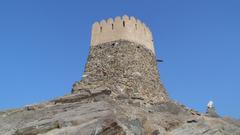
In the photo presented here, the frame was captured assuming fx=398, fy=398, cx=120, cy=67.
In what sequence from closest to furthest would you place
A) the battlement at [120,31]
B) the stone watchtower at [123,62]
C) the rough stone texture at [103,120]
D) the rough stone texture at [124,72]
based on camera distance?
the rough stone texture at [103,120] → the rough stone texture at [124,72] → the stone watchtower at [123,62] → the battlement at [120,31]

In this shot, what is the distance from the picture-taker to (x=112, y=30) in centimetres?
2666

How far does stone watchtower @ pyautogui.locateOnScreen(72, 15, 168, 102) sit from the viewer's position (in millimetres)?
23969

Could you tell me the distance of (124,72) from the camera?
24.4m

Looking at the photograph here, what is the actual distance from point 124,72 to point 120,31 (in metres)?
3.34

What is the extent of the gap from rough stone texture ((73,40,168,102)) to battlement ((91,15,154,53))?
0.44m

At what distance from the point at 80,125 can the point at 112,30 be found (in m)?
12.0

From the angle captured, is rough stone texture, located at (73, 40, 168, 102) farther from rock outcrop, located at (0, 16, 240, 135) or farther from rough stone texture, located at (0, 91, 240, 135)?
rough stone texture, located at (0, 91, 240, 135)

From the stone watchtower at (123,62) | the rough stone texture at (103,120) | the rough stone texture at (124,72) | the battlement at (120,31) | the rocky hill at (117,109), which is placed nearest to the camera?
the rough stone texture at (103,120)

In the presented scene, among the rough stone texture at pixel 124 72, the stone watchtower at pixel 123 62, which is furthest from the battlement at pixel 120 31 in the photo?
the rough stone texture at pixel 124 72

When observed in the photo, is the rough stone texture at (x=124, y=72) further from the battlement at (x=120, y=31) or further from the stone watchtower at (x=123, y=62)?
the battlement at (x=120, y=31)

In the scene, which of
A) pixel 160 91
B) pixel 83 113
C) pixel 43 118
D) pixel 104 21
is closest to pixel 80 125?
pixel 83 113

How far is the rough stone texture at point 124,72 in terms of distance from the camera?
2384 cm

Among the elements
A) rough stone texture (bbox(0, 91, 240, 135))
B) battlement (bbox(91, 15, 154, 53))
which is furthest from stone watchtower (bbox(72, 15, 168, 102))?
rough stone texture (bbox(0, 91, 240, 135))

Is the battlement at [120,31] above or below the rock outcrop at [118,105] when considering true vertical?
above
